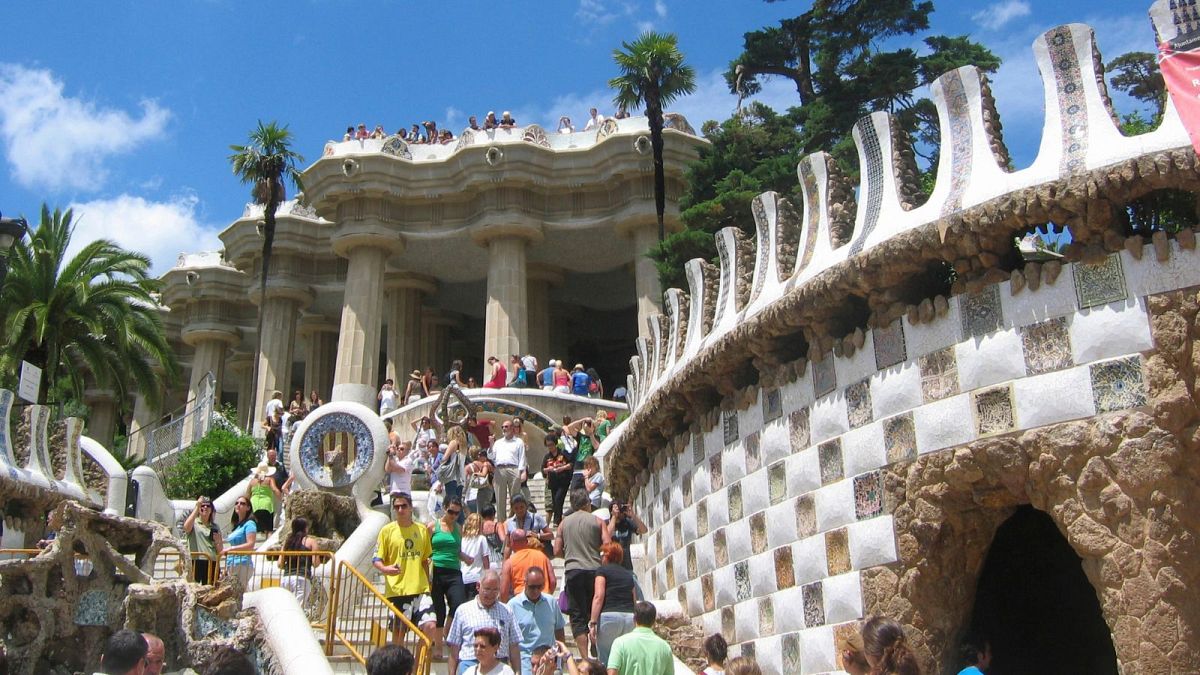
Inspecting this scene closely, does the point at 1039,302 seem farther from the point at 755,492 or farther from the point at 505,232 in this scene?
the point at 505,232

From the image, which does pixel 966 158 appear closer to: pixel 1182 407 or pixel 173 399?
pixel 1182 407

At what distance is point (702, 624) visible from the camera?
12016 millimetres

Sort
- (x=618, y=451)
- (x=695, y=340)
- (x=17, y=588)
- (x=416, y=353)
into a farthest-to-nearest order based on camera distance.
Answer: (x=416, y=353) < (x=618, y=451) < (x=695, y=340) < (x=17, y=588)

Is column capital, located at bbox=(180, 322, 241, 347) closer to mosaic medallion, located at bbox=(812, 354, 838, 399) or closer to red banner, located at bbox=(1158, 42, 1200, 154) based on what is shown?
mosaic medallion, located at bbox=(812, 354, 838, 399)

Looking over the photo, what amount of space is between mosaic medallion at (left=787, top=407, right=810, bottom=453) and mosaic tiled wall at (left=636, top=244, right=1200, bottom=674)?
2 cm

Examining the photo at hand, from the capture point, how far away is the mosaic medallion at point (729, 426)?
38.6ft

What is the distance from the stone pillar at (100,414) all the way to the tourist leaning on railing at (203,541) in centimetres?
3841

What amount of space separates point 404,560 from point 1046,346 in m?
5.39

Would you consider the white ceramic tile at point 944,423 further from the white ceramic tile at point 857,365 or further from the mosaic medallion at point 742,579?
the mosaic medallion at point 742,579

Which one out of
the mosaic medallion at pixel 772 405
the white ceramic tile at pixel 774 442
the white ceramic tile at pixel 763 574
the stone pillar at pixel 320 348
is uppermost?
the stone pillar at pixel 320 348

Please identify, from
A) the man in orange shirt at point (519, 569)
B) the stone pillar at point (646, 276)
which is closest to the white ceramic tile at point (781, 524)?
the man in orange shirt at point (519, 569)

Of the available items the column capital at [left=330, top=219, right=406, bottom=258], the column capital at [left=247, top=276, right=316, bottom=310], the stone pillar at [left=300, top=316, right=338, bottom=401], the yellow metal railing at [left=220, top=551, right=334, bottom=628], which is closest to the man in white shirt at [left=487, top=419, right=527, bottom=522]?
the yellow metal railing at [left=220, top=551, right=334, bottom=628]

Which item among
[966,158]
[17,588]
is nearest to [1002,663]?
[966,158]

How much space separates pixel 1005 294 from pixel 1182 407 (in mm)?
1509
